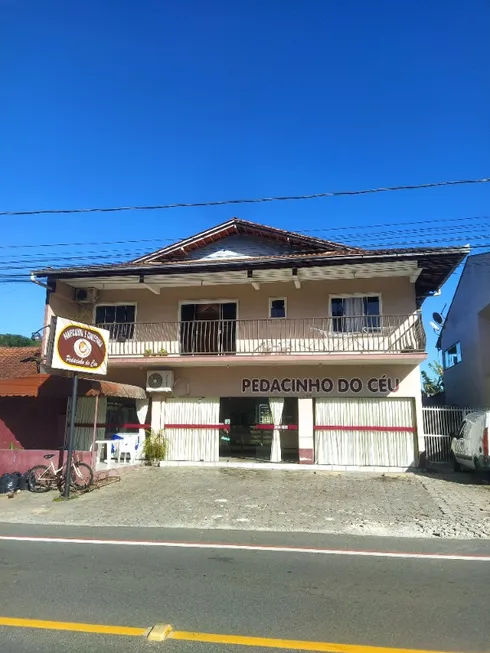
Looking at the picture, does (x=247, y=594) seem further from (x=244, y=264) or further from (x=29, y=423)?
(x=29, y=423)

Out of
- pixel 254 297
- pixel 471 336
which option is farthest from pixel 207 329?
pixel 471 336

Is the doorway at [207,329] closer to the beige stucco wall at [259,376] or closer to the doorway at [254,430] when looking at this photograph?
the beige stucco wall at [259,376]

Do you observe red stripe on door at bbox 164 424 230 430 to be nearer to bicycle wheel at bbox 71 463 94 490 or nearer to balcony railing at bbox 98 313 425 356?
balcony railing at bbox 98 313 425 356

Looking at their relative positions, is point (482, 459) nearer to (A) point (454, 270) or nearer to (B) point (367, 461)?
(B) point (367, 461)

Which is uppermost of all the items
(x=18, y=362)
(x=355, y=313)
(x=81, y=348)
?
(x=355, y=313)

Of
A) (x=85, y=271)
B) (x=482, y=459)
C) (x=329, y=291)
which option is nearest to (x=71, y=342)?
(x=85, y=271)

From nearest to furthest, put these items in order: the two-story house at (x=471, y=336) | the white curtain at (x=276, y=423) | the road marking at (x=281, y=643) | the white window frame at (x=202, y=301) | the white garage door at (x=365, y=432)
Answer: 1. the road marking at (x=281, y=643)
2. the white garage door at (x=365, y=432)
3. the white curtain at (x=276, y=423)
4. the white window frame at (x=202, y=301)
5. the two-story house at (x=471, y=336)

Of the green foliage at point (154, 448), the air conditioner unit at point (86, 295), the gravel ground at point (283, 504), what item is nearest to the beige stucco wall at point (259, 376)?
the green foliage at point (154, 448)

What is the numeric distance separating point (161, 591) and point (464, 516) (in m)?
6.29

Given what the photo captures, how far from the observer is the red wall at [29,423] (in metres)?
15.0

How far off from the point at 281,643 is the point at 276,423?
40.2 feet

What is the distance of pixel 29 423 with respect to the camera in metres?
15.3

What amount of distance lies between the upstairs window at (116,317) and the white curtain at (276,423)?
18.5ft

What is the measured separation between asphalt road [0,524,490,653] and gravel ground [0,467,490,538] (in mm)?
1499
